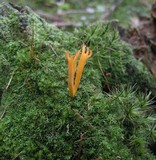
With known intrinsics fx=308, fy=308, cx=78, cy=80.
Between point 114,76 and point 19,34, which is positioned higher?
point 19,34

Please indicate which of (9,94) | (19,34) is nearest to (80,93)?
(9,94)

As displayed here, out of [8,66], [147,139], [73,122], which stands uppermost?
[8,66]

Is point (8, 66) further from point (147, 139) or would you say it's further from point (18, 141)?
point (147, 139)

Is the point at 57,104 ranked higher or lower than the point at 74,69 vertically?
lower

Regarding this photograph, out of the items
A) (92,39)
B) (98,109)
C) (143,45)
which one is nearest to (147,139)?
(98,109)

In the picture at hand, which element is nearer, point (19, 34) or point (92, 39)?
point (19, 34)

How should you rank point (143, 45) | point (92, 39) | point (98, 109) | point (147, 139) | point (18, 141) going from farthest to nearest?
point (143, 45)
point (92, 39)
point (147, 139)
point (98, 109)
point (18, 141)

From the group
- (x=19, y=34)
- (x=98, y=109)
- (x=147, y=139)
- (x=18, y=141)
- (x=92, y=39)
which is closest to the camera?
(x=18, y=141)
